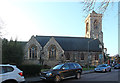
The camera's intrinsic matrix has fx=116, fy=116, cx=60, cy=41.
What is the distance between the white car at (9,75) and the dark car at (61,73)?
3.16 m

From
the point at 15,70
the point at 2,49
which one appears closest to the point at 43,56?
the point at 2,49

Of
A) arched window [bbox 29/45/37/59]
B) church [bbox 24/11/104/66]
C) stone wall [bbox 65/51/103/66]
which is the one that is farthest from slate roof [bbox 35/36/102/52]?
arched window [bbox 29/45/37/59]

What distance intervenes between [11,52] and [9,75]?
33.3 ft

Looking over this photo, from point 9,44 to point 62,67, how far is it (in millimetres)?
9933

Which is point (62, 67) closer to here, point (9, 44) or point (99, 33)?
point (9, 44)

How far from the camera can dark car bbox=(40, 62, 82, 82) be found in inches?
395

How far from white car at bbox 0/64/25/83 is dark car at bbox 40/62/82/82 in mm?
3155

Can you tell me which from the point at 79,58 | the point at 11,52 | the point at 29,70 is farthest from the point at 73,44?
the point at 29,70

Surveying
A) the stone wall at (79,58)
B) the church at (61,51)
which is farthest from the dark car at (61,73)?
A: the stone wall at (79,58)

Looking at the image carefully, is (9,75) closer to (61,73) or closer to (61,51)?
(61,73)

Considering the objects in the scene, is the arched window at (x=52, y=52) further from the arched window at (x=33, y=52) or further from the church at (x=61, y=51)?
the arched window at (x=33, y=52)

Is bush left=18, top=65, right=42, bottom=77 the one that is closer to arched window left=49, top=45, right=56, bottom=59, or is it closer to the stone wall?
arched window left=49, top=45, right=56, bottom=59

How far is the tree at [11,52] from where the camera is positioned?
16.0 meters

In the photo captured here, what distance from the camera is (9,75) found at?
702 cm
